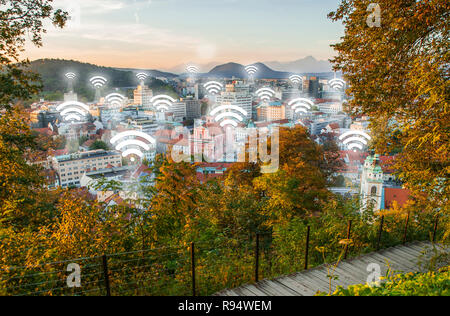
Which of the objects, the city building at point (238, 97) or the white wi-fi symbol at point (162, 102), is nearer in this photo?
the city building at point (238, 97)

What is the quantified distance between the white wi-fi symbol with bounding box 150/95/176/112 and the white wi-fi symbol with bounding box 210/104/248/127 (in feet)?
29.1

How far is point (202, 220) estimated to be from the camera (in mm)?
3600

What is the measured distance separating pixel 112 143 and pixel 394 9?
29481mm

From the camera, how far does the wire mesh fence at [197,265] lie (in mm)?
1903

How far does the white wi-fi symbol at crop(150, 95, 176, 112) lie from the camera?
33844 mm

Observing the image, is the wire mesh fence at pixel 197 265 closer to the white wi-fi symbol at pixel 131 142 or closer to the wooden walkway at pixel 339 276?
the wooden walkway at pixel 339 276

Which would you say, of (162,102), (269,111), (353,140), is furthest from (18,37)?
(162,102)

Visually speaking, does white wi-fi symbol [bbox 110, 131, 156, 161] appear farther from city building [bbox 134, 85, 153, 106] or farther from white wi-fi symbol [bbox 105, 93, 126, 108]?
city building [bbox 134, 85, 153, 106]

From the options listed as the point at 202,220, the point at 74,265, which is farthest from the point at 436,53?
the point at 74,265

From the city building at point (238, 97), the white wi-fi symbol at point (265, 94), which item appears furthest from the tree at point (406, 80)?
the white wi-fi symbol at point (265, 94)

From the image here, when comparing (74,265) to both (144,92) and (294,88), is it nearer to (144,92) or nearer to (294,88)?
(294,88)

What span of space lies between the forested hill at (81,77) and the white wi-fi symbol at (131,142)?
5.43 m

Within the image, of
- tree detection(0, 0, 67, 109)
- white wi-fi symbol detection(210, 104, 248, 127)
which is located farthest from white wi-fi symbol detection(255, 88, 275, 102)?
tree detection(0, 0, 67, 109)

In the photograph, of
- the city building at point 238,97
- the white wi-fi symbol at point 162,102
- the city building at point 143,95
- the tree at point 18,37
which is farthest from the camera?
the city building at point 143,95
